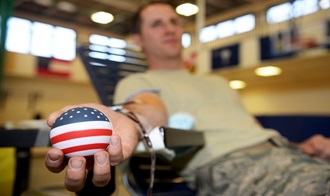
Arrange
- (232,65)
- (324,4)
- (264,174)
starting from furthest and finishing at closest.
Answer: (324,4)
(232,65)
(264,174)

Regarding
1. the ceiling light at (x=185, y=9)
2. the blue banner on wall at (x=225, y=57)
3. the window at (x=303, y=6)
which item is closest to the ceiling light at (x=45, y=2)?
the ceiling light at (x=185, y=9)

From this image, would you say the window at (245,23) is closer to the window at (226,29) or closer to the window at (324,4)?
the window at (226,29)

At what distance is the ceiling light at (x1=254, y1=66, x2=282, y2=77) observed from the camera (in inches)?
130

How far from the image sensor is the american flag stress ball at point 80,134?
39 centimetres

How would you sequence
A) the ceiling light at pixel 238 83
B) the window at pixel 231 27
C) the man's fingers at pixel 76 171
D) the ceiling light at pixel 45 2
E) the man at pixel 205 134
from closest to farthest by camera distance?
the man's fingers at pixel 76 171, the man at pixel 205 134, the ceiling light at pixel 238 83, the ceiling light at pixel 45 2, the window at pixel 231 27

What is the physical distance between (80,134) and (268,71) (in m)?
3.31

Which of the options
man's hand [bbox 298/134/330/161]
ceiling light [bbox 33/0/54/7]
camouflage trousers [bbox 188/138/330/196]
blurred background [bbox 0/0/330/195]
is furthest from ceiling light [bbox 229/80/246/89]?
ceiling light [bbox 33/0/54/7]

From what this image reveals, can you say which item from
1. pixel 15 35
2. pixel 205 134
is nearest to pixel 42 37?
pixel 15 35

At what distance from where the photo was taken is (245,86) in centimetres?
434

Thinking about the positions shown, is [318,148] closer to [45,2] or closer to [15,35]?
[15,35]

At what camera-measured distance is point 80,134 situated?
0.39 m

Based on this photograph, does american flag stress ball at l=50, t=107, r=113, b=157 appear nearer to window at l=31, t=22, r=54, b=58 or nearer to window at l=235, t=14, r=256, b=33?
window at l=31, t=22, r=54, b=58

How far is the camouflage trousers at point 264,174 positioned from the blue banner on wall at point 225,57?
249 cm

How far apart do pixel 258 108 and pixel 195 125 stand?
3.61 meters
